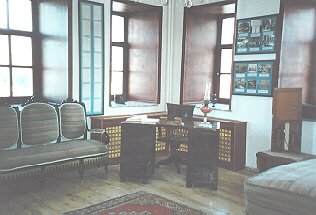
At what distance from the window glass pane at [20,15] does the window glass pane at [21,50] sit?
156 mm

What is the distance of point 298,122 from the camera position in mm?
4156

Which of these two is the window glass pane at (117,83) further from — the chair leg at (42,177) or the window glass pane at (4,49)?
the chair leg at (42,177)

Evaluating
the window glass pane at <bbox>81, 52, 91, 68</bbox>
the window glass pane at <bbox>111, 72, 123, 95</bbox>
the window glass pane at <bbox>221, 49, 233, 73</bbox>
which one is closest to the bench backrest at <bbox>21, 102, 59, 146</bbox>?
the window glass pane at <bbox>81, 52, 91, 68</bbox>

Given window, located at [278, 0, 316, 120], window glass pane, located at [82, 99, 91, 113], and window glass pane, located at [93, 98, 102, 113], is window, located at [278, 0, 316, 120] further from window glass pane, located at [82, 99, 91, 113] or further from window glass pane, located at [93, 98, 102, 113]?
window glass pane, located at [82, 99, 91, 113]

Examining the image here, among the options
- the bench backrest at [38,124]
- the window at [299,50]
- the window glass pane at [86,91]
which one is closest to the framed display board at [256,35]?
the window at [299,50]

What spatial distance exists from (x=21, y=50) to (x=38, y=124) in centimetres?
126

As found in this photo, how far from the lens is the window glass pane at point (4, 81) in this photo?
4.60 metres

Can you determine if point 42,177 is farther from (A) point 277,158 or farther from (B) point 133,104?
(A) point 277,158

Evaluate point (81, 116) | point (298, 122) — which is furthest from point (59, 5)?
point (298, 122)

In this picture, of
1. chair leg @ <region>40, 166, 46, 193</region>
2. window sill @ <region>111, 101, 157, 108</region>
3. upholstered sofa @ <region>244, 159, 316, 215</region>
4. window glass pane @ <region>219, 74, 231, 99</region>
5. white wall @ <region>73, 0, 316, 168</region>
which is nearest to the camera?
upholstered sofa @ <region>244, 159, 316, 215</region>

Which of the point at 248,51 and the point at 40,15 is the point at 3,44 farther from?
the point at 248,51

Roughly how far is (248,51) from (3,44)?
3.45m

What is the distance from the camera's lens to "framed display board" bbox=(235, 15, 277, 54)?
15.0 ft

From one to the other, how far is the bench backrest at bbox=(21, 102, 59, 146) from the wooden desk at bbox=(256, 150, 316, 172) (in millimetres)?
2638
